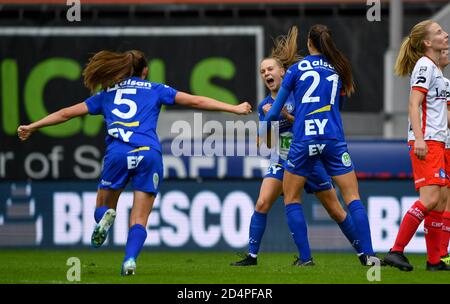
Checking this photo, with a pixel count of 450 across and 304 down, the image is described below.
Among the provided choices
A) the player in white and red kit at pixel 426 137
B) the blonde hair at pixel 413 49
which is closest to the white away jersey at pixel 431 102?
the player in white and red kit at pixel 426 137

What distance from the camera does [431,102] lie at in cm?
911

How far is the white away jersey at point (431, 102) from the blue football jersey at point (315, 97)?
26.0 inches

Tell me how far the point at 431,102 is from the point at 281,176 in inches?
67.1

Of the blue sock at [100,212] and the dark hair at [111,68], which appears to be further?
the dark hair at [111,68]

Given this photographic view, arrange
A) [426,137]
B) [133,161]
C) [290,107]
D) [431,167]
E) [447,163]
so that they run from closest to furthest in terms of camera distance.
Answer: [133,161], [431,167], [426,137], [447,163], [290,107]

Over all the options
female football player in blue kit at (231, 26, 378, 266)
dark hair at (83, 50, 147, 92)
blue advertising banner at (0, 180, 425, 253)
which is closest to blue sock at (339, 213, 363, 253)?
female football player in blue kit at (231, 26, 378, 266)

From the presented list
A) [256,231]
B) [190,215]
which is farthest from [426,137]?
[190,215]

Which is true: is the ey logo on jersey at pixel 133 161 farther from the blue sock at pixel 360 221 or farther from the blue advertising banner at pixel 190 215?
the blue advertising banner at pixel 190 215

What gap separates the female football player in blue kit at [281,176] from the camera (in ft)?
32.4

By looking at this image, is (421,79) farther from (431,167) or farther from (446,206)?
(446,206)

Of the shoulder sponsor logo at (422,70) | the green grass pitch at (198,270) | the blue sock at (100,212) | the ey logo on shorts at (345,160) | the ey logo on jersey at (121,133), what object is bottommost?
the green grass pitch at (198,270)

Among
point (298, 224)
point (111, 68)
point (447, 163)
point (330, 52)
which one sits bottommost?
point (298, 224)

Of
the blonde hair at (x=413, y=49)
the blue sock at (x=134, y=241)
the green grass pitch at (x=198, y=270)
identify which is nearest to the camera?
the green grass pitch at (x=198, y=270)
